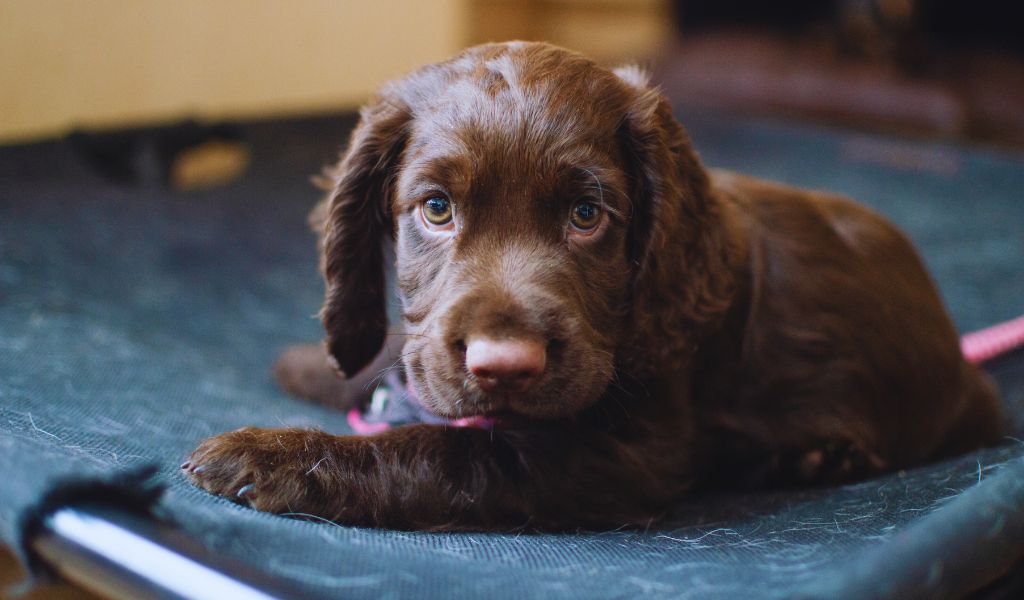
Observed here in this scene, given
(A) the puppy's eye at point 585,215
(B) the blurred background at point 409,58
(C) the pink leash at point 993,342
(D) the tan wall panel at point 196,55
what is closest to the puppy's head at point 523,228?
(A) the puppy's eye at point 585,215

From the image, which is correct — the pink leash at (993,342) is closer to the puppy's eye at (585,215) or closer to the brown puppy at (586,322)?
the brown puppy at (586,322)

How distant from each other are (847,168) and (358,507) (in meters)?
4.19

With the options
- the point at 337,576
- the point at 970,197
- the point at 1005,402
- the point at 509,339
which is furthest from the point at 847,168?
the point at 337,576

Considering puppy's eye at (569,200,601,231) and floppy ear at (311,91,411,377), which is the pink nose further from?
floppy ear at (311,91,411,377)

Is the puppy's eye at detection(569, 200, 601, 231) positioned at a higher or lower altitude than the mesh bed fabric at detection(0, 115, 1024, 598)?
higher

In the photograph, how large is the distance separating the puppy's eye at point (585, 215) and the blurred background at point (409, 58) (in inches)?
108

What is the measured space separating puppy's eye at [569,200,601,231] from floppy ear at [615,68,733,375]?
13 centimetres

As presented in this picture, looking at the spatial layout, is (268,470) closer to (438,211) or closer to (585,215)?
(438,211)

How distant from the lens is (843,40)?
22.1ft

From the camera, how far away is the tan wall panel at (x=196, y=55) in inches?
177

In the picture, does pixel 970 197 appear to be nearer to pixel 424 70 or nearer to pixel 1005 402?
pixel 1005 402

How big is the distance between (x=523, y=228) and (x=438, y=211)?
186 mm

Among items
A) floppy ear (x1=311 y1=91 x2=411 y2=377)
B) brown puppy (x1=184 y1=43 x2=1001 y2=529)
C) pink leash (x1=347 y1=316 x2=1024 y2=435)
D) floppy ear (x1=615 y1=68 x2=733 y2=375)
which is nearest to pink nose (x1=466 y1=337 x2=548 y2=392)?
brown puppy (x1=184 y1=43 x2=1001 y2=529)

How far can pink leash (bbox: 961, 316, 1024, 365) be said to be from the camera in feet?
9.27
